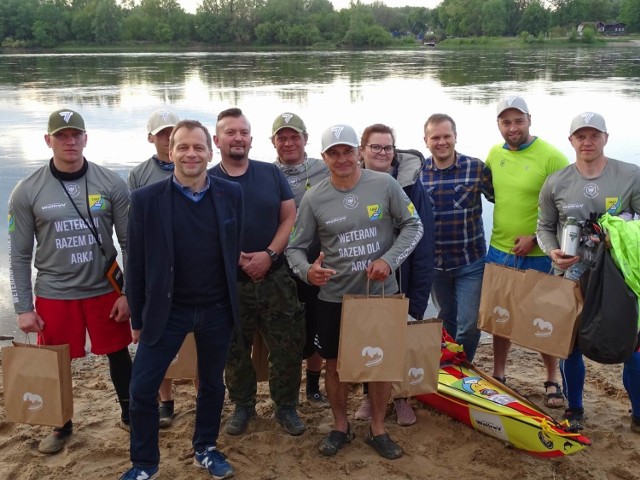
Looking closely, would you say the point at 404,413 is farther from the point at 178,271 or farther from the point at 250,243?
the point at 178,271

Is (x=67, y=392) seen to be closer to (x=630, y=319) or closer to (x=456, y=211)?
(x=456, y=211)

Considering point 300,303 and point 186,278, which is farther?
point 300,303

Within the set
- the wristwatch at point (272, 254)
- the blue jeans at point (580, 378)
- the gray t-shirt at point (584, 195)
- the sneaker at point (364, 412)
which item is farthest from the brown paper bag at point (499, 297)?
the wristwatch at point (272, 254)

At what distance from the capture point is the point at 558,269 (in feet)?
15.0

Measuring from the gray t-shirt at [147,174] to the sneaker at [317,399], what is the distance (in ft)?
6.92

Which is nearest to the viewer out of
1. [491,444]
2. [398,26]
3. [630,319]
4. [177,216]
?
[177,216]

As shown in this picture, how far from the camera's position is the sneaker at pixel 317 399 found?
5.20 metres

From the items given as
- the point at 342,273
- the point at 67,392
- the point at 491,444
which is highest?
the point at 342,273

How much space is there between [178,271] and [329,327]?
109cm

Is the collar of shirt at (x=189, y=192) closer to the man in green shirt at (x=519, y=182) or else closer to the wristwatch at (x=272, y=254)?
the wristwatch at (x=272, y=254)

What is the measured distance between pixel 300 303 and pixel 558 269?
6.06ft

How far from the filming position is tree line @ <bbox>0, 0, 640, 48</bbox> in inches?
3556

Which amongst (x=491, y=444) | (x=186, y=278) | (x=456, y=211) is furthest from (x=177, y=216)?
(x=491, y=444)

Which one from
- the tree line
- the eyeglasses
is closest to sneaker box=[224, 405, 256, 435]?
the eyeglasses
